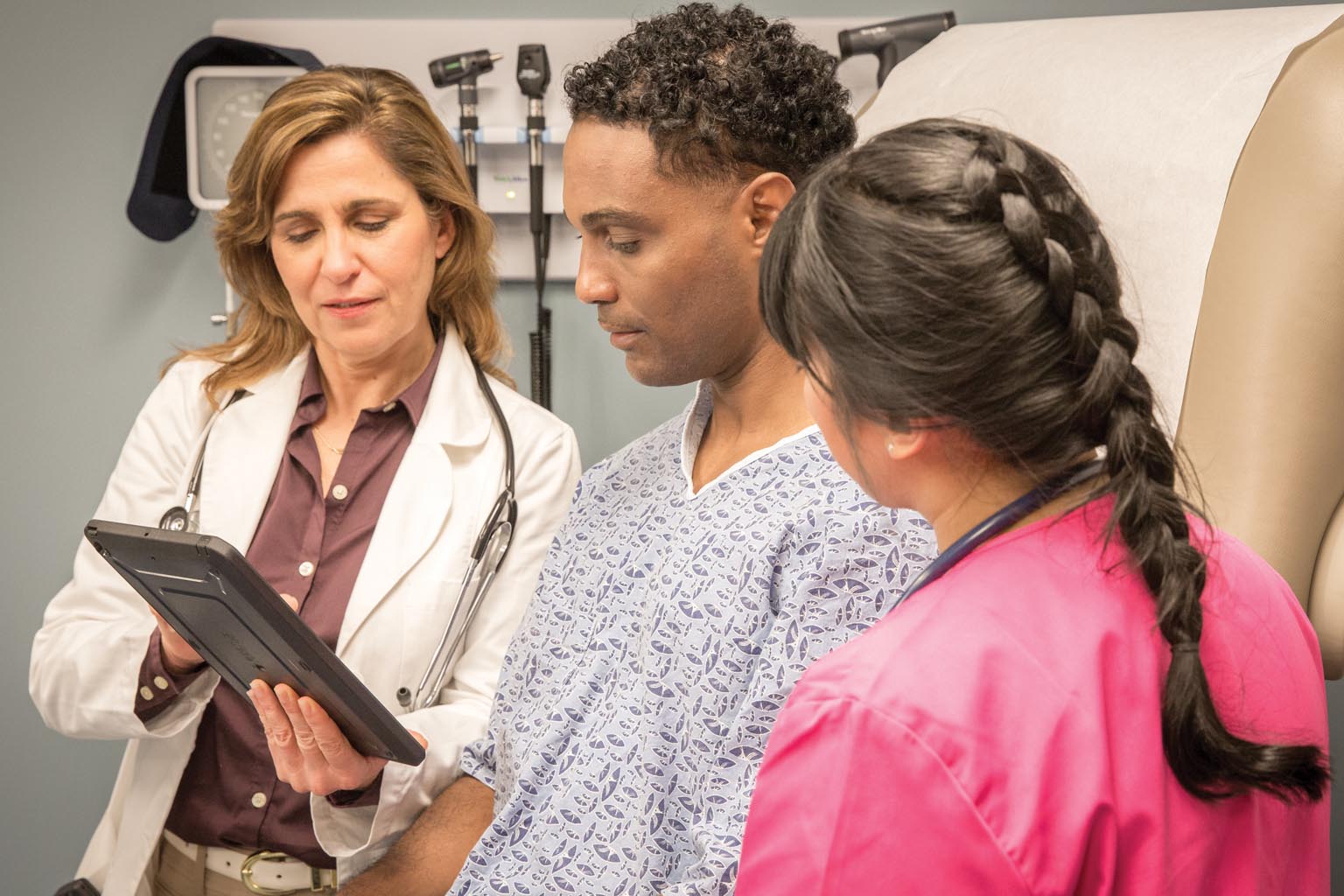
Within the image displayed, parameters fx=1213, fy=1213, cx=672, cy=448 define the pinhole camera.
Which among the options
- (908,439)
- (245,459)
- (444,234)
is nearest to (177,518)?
(245,459)

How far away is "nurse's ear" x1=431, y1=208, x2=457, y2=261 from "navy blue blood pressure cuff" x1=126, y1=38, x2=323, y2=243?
A: 51 cm

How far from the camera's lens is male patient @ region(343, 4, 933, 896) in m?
1.00

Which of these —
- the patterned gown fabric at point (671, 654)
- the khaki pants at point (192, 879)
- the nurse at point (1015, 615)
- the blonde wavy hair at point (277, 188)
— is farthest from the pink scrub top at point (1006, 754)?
the blonde wavy hair at point (277, 188)

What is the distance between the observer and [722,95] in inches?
42.7

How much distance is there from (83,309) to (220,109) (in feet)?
1.47

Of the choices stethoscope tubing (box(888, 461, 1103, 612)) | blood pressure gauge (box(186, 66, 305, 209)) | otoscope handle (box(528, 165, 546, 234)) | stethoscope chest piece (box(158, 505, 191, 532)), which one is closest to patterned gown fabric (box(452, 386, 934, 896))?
stethoscope tubing (box(888, 461, 1103, 612))

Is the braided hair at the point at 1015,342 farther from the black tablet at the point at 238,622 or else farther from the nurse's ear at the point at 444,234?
the nurse's ear at the point at 444,234

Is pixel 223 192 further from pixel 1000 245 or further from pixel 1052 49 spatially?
pixel 1000 245

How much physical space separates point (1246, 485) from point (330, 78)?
118 cm

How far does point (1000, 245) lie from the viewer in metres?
0.69

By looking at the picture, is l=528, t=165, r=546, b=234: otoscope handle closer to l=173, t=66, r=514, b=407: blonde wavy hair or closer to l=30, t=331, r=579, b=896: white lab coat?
l=173, t=66, r=514, b=407: blonde wavy hair

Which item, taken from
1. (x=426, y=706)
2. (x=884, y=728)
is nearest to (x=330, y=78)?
(x=426, y=706)

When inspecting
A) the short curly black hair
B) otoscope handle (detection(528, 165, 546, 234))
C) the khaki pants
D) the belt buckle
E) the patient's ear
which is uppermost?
the short curly black hair

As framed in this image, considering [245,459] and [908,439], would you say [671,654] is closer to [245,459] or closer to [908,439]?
[908,439]
